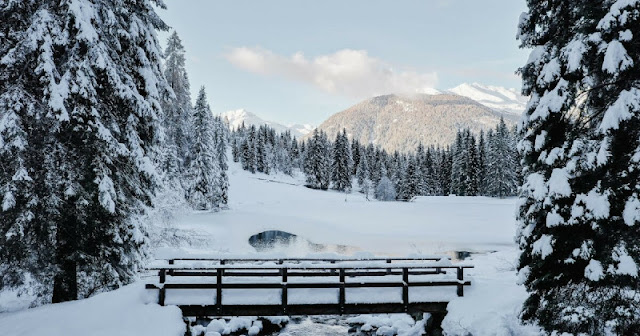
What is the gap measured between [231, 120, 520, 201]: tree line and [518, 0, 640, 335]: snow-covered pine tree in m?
53.2

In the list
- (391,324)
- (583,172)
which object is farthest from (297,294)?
(583,172)

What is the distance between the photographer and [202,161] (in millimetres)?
48188

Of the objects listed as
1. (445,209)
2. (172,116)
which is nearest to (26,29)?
(172,116)

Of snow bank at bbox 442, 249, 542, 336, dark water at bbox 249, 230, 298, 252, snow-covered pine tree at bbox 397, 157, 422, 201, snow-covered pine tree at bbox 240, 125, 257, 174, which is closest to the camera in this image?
snow bank at bbox 442, 249, 542, 336

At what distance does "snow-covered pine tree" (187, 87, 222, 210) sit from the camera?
4762 cm

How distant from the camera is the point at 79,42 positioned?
37.7 ft

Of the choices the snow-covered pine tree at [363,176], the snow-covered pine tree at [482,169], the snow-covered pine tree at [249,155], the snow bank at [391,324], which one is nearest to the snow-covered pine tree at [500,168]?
the snow-covered pine tree at [482,169]

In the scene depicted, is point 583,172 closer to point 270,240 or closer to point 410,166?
point 270,240

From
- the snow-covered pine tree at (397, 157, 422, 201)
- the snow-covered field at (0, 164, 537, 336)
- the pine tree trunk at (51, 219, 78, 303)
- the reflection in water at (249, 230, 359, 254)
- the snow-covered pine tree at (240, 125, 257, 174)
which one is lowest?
the reflection in water at (249, 230, 359, 254)

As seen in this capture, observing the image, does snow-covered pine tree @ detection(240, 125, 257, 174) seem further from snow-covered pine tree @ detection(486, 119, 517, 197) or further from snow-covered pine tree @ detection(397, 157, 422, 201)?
snow-covered pine tree @ detection(486, 119, 517, 197)

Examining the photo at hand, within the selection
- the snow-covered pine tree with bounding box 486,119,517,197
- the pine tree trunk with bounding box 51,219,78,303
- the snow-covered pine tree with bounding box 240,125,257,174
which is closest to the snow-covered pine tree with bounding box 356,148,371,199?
the snow-covered pine tree with bounding box 240,125,257,174

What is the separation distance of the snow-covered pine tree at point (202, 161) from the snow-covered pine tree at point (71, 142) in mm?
35288

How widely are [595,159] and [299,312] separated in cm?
857

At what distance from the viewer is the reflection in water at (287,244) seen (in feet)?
108
